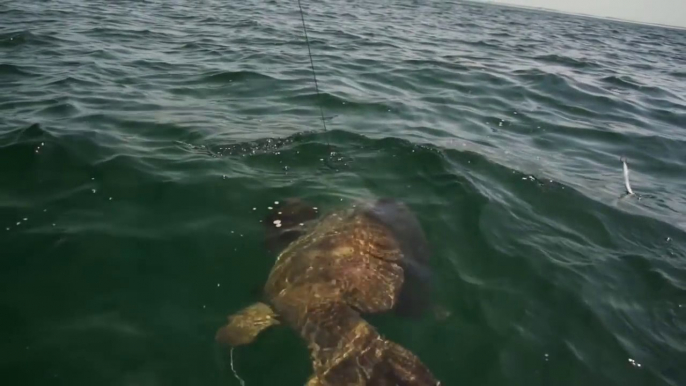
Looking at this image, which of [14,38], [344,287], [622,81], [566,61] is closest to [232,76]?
[14,38]

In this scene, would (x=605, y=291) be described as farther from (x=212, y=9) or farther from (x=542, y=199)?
(x=212, y=9)

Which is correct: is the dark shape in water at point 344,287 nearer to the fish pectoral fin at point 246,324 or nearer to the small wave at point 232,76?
the fish pectoral fin at point 246,324

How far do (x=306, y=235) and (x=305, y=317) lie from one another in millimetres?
1224

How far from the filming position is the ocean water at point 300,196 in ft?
12.6

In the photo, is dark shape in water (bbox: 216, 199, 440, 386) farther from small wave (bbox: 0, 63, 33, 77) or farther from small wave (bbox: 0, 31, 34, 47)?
small wave (bbox: 0, 31, 34, 47)

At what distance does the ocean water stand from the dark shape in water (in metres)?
0.17

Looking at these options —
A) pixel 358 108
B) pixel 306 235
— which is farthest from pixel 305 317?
pixel 358 108

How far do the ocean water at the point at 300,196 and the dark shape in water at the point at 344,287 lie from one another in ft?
0.57

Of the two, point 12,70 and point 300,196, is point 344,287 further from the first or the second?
point 12,70

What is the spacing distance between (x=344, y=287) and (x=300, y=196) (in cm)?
181

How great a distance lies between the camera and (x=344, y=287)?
4348 millimetres

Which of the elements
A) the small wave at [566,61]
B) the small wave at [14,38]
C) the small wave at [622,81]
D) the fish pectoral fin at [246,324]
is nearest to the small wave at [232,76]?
the small wave at [14,38]

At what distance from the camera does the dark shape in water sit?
11.8 ft

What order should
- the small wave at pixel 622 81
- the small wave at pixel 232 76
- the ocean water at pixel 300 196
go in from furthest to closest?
the small wave at pixel 622 81 < the small wave at pixel 232 76 < the ocean water at pixel 300 196
